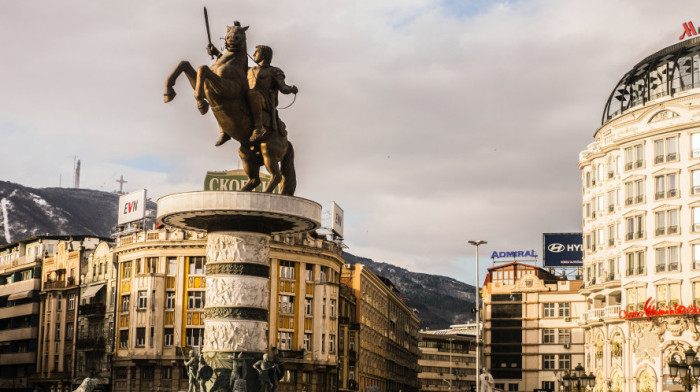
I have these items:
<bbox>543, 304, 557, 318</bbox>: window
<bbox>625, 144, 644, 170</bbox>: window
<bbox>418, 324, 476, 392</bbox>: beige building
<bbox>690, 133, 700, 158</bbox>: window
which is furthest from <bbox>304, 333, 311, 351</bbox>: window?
<bbox>418, 324, 476, 392</bbox>: beige building

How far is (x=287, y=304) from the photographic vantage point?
89688 millimetres

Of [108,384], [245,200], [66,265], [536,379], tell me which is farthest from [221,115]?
[536,379]

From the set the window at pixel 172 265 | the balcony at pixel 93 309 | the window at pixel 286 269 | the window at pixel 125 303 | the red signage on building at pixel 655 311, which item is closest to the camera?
the red signage on building at pixel 655 311

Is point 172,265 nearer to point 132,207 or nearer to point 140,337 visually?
point 140,337

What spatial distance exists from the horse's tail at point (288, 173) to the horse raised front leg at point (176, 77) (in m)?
3.65

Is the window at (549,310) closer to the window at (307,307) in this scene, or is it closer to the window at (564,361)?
the window at (564,361)

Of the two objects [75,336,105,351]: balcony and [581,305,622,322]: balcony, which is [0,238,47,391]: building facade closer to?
[75,336,105,351]: balcony

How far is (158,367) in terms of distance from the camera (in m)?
87.8

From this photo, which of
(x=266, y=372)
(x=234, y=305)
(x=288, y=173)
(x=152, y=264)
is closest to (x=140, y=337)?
(x=152, y=264)

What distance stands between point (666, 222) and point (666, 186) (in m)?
2.87

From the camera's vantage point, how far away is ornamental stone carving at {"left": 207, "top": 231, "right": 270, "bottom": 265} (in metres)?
30.3

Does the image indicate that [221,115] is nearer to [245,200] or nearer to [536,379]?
[245,200]

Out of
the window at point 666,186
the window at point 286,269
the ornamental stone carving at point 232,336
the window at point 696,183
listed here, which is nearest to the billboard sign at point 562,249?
the window at point 666,186

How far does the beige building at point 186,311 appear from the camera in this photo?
8762cm
